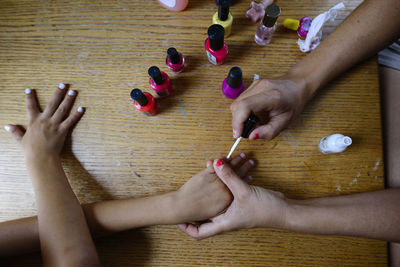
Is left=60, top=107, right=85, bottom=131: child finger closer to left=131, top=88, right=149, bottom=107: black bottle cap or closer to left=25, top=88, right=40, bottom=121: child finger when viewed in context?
left=25, top=88, right=40, bottom=121: child finger

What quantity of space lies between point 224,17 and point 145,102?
336 mm

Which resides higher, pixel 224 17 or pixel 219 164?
pixel 224 17

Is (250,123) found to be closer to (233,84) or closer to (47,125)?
(233,84)

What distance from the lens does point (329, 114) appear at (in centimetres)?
64

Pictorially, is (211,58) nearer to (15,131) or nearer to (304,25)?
(304,25)

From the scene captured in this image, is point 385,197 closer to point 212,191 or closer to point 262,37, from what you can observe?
point 212,191

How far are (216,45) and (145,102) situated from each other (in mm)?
254


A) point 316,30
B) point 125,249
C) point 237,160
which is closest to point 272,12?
point 316,30

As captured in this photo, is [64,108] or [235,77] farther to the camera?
[64,108]

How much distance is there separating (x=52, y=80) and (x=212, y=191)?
24.3 inches

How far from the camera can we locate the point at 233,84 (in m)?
0.59

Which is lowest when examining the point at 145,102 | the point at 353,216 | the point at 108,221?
the point at 353,216

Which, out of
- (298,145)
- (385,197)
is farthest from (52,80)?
(385,197)

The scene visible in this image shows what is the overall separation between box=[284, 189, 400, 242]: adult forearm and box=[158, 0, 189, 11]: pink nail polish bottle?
0.67 meters
